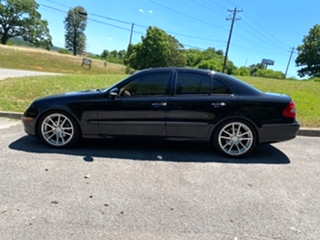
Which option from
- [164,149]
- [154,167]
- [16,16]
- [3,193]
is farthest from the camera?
[16,16]

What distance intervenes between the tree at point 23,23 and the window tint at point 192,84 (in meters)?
66.7

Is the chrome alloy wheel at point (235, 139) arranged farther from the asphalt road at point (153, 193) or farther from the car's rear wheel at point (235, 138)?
the asphalt road at point (153, 193)

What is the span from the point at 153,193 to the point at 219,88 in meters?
2.11

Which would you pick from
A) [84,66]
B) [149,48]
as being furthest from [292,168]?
[149,48]

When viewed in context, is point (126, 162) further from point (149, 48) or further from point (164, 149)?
point (149, 48)

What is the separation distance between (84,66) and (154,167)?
136ft

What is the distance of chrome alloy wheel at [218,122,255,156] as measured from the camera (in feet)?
14.0

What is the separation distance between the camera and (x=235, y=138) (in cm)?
427

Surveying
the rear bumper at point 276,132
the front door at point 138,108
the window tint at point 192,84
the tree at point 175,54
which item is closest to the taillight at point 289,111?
the rear bumper at point 276,132

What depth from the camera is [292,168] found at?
4.00 metres

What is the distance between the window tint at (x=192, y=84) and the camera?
4273 millimetres

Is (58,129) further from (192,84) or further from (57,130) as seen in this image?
(192,84)

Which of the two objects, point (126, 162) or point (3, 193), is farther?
point (126, 162)

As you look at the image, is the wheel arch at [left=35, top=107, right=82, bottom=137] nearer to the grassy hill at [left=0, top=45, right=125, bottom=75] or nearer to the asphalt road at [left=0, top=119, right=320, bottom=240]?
the asphalt road at [left=0, top=119, right=320, bottom=240]
